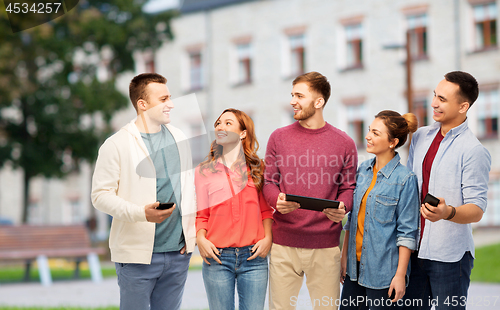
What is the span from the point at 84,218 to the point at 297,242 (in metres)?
30.1

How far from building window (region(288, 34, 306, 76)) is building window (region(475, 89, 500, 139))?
7.37 m

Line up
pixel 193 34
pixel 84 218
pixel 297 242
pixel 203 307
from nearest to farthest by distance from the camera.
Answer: pixel 297 242, pixel 203 307, pixel 193 34, pixel 84 218

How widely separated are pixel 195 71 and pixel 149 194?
2341 centimetres

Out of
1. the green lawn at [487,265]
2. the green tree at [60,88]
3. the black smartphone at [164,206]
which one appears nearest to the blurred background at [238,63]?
the green tree at [60,88]

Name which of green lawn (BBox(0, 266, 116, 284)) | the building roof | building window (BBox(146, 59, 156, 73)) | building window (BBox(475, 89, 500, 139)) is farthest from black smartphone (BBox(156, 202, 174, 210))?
building window (BBox(146, 59, 156, 73))

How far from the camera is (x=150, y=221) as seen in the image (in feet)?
10.3

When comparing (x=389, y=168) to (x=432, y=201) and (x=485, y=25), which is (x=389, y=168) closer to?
(x=432, y=201)

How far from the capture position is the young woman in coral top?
3.31 meters

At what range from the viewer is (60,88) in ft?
55.2

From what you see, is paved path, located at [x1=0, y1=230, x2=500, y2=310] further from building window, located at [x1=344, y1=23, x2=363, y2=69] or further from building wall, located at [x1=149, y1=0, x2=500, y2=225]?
building window, located at [x1=344, y1=23, x2=363, y2=69]

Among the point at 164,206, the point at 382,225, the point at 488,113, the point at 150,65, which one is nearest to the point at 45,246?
the point at 164,206

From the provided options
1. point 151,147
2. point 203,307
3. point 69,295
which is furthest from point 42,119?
point 151,147

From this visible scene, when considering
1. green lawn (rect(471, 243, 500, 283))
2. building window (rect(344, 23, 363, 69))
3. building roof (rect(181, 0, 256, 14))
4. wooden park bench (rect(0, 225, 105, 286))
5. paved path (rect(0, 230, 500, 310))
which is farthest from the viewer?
building roof (rect(181, 0, 256, 14))

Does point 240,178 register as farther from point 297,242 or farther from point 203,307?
point 203,307
